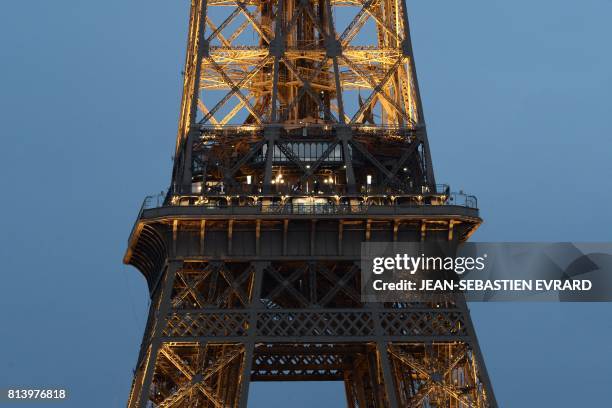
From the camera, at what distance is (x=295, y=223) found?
62031 mm

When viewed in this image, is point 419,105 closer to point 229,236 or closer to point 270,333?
point 229,236

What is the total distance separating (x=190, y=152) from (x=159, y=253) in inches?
209

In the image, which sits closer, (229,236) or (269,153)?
(229,236)

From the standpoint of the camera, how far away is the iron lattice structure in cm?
6059

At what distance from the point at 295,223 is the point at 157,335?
27.3 feet

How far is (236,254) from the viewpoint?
61969 millimetres

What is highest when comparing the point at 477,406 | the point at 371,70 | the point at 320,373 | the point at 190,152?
the point at 371,70

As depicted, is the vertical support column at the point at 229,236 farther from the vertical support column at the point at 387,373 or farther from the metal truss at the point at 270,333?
the vertical support column at the point at 387,373

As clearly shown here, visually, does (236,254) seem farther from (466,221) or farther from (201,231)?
(466,221)

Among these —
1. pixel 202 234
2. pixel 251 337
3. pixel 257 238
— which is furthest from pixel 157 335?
pixel 257 238

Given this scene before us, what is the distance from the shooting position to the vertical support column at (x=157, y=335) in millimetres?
58750

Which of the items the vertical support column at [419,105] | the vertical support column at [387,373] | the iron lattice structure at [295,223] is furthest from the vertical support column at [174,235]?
the vertical support column at [419,105]

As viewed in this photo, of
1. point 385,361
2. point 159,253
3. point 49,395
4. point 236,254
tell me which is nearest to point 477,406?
point 385,361

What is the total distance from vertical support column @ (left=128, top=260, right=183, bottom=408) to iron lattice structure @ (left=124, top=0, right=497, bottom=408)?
0.07m
